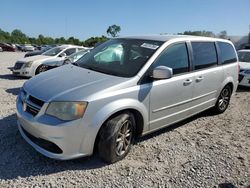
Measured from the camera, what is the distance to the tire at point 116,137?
11.3 ft

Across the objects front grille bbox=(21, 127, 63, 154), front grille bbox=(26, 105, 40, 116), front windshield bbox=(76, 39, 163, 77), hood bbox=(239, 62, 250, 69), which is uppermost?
front windshield bbox=(76, 39, 163, 77)

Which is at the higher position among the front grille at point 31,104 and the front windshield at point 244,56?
the front grille at point 31,104

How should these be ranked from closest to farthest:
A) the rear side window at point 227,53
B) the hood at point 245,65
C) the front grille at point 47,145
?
1. the front grille at point 47,145
2. the rear side window at point 227,53
3. the hood at point 245,65

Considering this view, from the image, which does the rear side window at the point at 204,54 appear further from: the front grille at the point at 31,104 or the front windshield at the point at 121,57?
the front grille at the point at 31,104

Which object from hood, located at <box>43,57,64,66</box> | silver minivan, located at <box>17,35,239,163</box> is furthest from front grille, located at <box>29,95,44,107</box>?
hood, located at <box>43,57,64,66</box>

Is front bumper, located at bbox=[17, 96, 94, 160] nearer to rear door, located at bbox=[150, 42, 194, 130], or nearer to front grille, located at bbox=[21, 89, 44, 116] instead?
front grille, located at bbox=[21, 89, 44, 116]

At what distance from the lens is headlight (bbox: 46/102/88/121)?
3.23 metres

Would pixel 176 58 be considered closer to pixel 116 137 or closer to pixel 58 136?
pixel 116 137

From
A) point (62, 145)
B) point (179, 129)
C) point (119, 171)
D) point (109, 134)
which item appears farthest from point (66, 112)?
point (179, 129)

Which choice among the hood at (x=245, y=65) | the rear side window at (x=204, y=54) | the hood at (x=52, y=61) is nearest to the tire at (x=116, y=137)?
the rear side window at (x=204, y=54)

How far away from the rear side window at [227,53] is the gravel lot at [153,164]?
1.68 m

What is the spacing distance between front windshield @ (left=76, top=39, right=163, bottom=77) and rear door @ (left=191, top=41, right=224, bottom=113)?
101 centimetres

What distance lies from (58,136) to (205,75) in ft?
10.1

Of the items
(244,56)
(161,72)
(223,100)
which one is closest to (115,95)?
(161,72)
